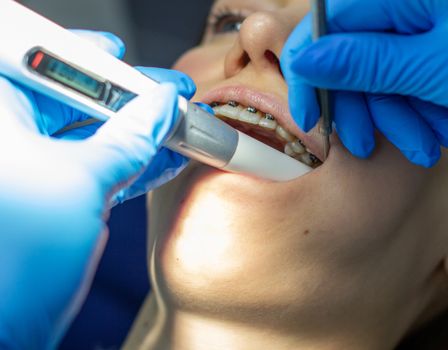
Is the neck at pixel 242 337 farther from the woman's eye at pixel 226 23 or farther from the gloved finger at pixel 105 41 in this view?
the woman's eye at pixel 226 23

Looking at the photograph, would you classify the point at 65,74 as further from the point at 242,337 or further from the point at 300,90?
the point at 242,337

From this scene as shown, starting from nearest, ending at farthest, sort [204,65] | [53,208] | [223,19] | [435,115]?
1. [53,208]
2. [435,115]
3. [204,65]
4. [223,19]

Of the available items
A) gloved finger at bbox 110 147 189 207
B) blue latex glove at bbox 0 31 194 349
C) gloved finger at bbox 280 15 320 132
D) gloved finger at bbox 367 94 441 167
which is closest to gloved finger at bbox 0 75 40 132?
blue latex glove at bbox 0 31 194 349

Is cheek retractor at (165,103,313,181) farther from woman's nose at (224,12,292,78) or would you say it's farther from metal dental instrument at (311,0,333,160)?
woman's nose at (224,12,292,78)

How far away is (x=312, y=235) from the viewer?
3.35 feet

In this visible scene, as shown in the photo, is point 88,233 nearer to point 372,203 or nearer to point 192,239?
point 192,239

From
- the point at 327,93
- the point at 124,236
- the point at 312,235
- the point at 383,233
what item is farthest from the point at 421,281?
the point at 124,236

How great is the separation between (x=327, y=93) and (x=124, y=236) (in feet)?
4.19

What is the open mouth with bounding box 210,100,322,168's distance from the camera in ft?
3.64

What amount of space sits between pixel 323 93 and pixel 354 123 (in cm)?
8

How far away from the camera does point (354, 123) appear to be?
1.00 meters

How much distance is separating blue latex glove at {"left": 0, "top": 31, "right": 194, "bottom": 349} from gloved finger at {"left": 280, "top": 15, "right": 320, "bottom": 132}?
0.22 m

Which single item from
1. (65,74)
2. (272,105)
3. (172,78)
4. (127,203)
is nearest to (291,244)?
(272,105)

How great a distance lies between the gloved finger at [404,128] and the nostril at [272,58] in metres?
0.19
